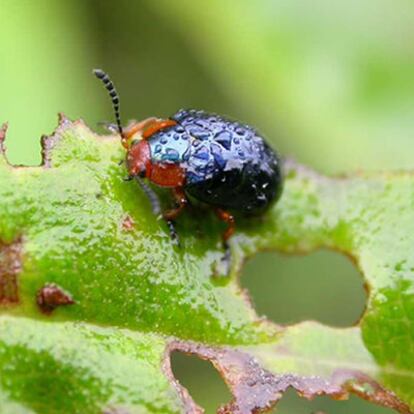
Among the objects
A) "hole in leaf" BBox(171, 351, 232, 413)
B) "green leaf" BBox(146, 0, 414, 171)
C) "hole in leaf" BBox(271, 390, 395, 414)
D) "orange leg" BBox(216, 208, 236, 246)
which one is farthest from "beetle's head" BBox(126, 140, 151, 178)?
"hole in leaf" BBox(271, 390, 395, 414)

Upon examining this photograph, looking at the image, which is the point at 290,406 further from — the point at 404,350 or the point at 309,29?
the point at 309,29

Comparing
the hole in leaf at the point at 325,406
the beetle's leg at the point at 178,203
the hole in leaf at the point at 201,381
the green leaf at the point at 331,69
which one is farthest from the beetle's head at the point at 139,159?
the hole in leaf at the point at 325,406

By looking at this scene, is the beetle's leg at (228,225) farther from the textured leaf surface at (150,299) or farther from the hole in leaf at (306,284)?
the hole in leaf at (306,284)

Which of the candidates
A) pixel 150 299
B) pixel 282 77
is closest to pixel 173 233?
pixel 150 299

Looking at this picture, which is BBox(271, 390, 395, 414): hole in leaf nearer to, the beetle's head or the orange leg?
the orange leg

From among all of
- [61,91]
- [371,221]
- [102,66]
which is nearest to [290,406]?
[371,221]

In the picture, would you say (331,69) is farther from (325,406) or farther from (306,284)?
(325,406)

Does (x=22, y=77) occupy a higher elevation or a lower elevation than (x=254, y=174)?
higher

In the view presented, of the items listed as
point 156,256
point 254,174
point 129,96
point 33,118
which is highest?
point 129,96
